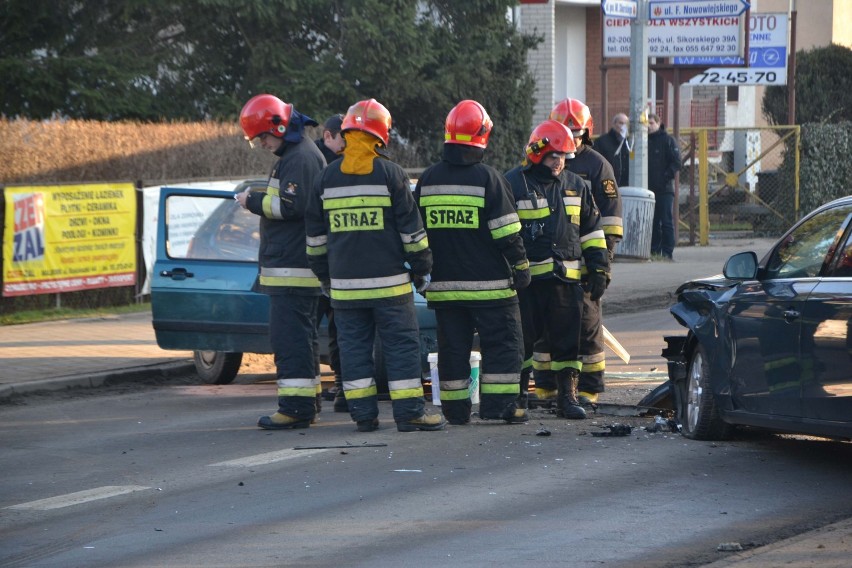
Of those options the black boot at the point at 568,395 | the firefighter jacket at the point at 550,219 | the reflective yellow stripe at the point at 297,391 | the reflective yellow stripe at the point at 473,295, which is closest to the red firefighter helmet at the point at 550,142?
the firefighter jacket at the point at 550,219

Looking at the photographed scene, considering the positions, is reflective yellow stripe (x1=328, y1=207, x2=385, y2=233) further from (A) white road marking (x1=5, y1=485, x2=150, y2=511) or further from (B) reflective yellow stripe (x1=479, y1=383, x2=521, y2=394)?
(A) white road marking (x1=5, y1=485, x2=150, y2=511)

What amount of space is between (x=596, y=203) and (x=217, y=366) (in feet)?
11.2

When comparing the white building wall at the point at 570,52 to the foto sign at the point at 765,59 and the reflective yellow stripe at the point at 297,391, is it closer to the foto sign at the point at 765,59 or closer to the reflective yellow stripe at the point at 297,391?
the foto sign at the point at 765,59

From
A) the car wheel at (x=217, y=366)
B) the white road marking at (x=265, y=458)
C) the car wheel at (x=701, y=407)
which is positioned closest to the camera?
the white road marking at (x=265, y=458)

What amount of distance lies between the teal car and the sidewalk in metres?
0.80

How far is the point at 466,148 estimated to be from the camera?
28.6 ft

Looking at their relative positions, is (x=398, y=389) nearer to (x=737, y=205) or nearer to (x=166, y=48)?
(x=166, y=48)

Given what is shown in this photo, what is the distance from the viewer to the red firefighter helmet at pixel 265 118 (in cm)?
900

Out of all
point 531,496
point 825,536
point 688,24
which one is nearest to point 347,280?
point 531,496

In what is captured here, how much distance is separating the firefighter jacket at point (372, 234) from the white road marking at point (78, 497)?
6.53 ft

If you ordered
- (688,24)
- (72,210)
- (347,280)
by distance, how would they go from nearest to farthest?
(347,280)
(72,210)
(688,24)

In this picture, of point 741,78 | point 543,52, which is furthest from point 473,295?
point 741,78

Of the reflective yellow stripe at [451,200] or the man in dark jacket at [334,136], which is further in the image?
the man in dark jacket at [334,136]

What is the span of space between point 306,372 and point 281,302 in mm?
464
